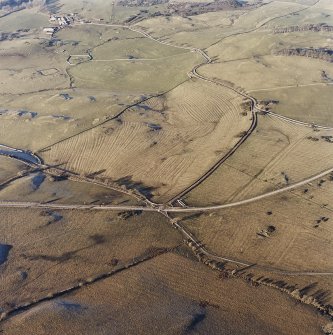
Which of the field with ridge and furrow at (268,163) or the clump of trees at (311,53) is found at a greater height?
the field with ridge and furrow at (268,163)

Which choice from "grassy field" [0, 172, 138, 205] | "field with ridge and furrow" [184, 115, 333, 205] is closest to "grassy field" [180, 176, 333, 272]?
"field with ridge and furrow" [184, 115, 333, 205]

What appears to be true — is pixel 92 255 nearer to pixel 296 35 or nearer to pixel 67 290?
pixel 67 290

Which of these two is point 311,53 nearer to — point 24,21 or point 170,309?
point 170,309

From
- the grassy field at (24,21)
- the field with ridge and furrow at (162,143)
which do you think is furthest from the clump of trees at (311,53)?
the grassy field at (24,21)

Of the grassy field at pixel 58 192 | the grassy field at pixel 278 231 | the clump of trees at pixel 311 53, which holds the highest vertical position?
the grassy field at pixel 58 192

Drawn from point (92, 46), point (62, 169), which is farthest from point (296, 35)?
point (62, 169)

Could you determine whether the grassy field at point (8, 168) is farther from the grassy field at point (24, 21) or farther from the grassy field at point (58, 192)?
the grassy field at point (24, 21)

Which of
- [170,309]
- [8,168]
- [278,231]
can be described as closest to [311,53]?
[278,231]
